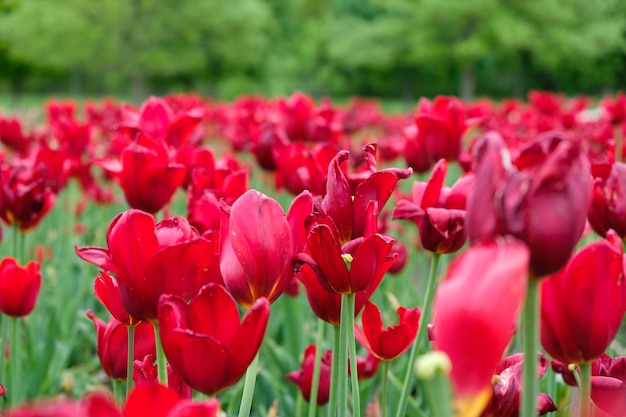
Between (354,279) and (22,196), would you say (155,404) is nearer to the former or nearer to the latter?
(354,279)

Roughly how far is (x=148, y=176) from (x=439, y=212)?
78 cm

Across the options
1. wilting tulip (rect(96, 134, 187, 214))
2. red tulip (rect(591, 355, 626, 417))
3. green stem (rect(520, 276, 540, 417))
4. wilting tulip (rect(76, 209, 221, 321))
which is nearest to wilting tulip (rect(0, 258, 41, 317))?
wilting tulip (rect(96, 134, 187, 214))

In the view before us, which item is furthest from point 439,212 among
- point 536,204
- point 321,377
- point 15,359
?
point 15,359

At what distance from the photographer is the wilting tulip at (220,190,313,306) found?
3.03 ft

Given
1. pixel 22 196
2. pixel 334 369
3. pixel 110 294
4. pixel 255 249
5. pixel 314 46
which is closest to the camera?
pixel 255 249

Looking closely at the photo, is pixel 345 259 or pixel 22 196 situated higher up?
pixel 345 259

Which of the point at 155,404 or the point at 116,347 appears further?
the point at 116,347

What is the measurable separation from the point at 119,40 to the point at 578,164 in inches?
903

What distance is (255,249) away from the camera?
93 cm

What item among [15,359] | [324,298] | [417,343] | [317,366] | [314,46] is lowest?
[314,46]

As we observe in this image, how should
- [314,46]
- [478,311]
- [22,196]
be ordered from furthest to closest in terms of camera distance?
[314,46] < [22,196] < [478,311]

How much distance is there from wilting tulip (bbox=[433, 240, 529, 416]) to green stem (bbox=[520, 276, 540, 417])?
6cm

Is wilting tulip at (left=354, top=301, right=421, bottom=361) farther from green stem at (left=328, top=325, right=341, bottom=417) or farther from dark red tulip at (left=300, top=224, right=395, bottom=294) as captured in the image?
dark red tulip at (left=300, top=224, right=395, bottom=294)

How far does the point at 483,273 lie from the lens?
53 centimetres
